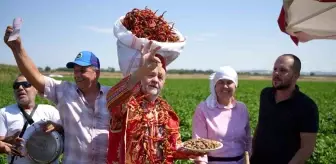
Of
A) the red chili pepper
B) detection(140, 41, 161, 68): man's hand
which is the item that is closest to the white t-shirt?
the red chili pepper

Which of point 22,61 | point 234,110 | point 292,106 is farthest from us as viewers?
point 234,110

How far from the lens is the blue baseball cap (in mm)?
3254

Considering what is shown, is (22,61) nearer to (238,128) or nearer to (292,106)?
(238,128)

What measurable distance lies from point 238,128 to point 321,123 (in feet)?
34.1

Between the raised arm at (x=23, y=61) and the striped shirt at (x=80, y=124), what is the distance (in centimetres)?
12

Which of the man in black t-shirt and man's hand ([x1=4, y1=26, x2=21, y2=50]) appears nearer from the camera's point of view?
man's hand ([x1=4, y1=26, x2=21, y2=50])

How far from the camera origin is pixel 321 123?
42.0ft

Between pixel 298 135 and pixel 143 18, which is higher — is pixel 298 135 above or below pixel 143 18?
below

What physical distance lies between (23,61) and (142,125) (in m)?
1.16

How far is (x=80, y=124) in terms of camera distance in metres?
3.23

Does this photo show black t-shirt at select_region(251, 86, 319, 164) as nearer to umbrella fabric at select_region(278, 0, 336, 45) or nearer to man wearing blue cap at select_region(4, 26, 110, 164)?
umbrella fabric at select_region(278, 0, 336, 45)

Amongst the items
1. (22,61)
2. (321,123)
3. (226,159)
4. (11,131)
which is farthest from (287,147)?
(321,123)

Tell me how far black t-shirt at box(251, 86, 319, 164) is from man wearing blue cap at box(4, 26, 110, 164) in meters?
1.68

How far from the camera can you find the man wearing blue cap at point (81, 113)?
10.6ft
